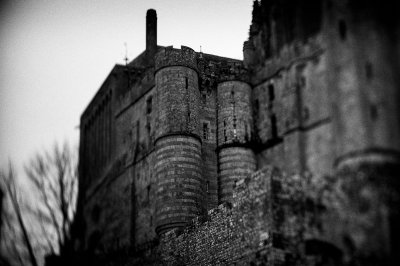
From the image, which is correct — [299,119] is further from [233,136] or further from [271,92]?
[233,136]

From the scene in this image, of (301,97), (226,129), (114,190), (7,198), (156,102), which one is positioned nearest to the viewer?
(301,97)

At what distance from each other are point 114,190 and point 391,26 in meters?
26.6

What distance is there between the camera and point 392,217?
15.3 metres

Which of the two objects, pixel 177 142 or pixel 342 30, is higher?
pixel 177 142

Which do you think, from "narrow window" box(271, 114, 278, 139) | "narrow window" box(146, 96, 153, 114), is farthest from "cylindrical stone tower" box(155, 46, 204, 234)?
"narrow window" box(271, 114, 278, 139)

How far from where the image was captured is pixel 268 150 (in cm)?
2231

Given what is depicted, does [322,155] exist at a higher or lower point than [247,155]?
lower

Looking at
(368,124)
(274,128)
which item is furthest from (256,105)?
(368,124)

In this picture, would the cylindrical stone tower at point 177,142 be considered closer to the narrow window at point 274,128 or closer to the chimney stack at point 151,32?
the chimney stack at point 151,32

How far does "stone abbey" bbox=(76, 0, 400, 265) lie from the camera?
51.7 ft

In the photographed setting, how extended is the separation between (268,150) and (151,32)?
22.9 m

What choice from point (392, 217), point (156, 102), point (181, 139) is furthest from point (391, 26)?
point (156, 102)

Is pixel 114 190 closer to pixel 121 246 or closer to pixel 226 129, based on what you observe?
pixel 121 246

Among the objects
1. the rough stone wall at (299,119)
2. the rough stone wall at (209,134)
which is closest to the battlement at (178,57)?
the rough stone wall at (209,134)
